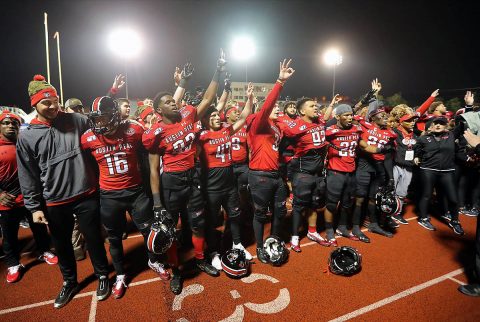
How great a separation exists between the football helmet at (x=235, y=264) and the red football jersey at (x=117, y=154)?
1.85 metres

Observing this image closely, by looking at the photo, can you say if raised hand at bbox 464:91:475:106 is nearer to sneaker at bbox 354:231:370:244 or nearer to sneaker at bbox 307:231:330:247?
sneaker at bbox 354:231:370:244

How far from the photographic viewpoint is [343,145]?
15.9 ft

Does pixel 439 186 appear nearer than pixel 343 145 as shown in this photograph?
No

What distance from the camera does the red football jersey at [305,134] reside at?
4.45 meters

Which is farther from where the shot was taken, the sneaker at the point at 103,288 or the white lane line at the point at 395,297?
the sneaker at the point at 103,288

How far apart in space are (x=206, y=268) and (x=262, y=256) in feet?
3.25

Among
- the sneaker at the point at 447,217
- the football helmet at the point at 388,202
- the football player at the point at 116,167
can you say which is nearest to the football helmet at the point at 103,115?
the football player at the point at 116,167

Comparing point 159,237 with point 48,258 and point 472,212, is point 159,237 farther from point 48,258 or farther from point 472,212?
point 472,212

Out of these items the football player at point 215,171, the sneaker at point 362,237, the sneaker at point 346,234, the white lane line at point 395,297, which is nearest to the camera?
the white lane line at point 395,297

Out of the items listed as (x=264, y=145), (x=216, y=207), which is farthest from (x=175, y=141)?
(x=264, y=145)

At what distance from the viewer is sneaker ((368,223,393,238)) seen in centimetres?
536

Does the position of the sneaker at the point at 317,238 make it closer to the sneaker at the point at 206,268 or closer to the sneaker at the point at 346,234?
the sneaker at the point at 346,234

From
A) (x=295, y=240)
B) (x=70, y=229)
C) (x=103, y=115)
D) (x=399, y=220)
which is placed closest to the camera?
(x=103, y=115)

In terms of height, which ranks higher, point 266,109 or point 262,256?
point 266,109
